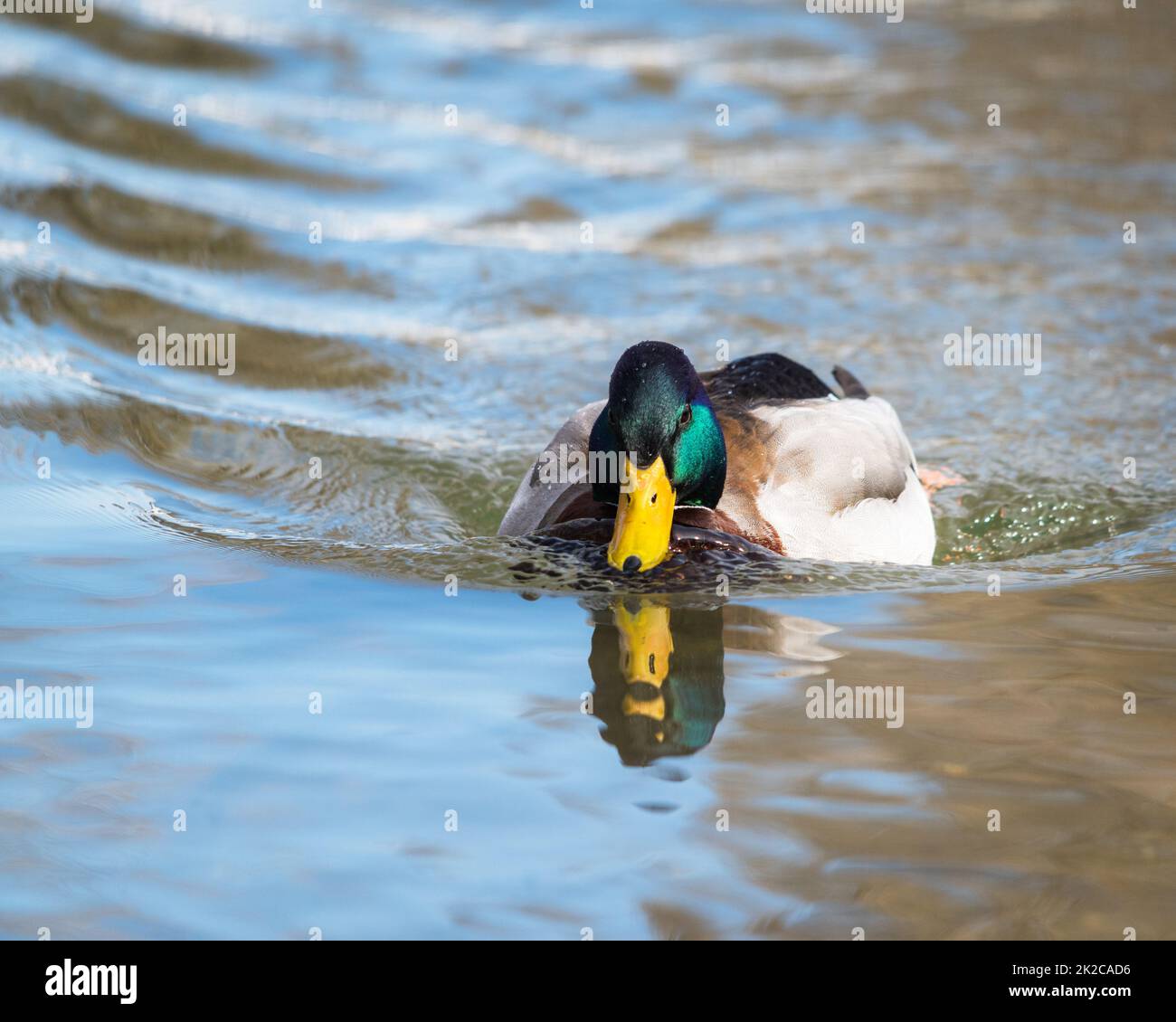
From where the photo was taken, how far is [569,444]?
605 centimetres

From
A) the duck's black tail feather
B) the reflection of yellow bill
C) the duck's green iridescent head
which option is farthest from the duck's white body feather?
the duck's black tail feather

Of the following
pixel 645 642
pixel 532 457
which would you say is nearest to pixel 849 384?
pixel 532 457

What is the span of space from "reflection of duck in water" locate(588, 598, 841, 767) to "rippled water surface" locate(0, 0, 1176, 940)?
2 cm

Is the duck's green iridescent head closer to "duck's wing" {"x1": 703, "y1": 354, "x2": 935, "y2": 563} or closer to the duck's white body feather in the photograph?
"duck's wing" {"x1": 703, "y1": 354, "x2": 935, "y2": 563}

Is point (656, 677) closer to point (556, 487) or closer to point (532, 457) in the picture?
point (556, 487)

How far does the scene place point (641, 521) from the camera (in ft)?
17.6

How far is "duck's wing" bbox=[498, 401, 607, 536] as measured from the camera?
595cm

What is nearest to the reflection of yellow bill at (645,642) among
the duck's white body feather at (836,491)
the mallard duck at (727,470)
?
the mallard duck at (727,470)

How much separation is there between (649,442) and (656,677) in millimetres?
823

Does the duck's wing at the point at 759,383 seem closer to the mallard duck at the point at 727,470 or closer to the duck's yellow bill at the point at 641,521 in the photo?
the mallard duck at the point at 727,470

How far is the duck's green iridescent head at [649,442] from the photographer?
5.31 m

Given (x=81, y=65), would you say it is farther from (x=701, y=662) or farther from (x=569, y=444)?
(x=701, y=662)

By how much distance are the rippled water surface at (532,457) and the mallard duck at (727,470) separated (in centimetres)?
22
